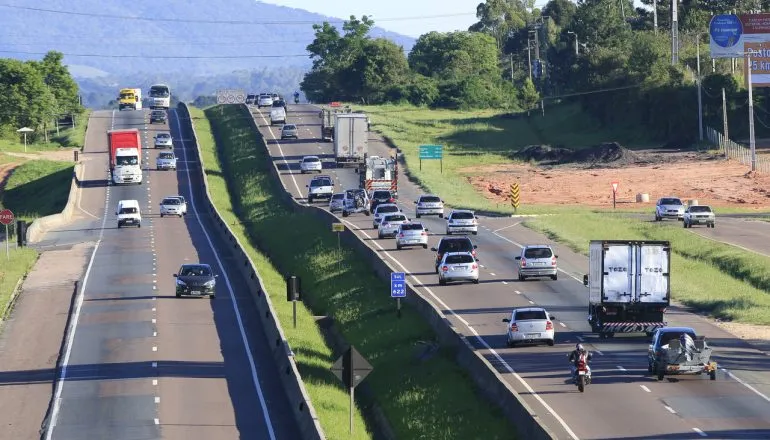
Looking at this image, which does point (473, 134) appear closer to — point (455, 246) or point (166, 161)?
point (166, 161)

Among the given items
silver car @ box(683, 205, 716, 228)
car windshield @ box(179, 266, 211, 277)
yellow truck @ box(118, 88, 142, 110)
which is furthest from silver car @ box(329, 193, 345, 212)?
yellow truck @ box(118, 88, 142, 110)

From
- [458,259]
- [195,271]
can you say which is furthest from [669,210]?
[195,271]

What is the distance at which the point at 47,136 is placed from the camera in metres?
154

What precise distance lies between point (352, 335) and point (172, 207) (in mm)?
42528

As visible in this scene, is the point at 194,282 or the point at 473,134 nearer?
the point at 194,282

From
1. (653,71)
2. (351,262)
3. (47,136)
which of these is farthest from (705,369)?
(47,136)

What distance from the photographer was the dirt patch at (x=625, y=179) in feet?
336

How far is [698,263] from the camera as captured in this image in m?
66.5

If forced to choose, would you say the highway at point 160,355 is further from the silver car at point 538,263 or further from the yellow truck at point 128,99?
the yellow truck at point 128,99

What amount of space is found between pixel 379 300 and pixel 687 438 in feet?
92.7

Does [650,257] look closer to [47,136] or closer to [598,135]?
[598,135]

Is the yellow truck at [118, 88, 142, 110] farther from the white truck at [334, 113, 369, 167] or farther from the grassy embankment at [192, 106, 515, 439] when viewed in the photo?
the grassy embankment at [192, 106, 515, 439]

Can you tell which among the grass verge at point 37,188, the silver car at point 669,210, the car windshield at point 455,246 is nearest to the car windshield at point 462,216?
the car windshield at point 455,246

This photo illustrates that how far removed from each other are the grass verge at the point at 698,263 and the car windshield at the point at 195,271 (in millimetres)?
19118
